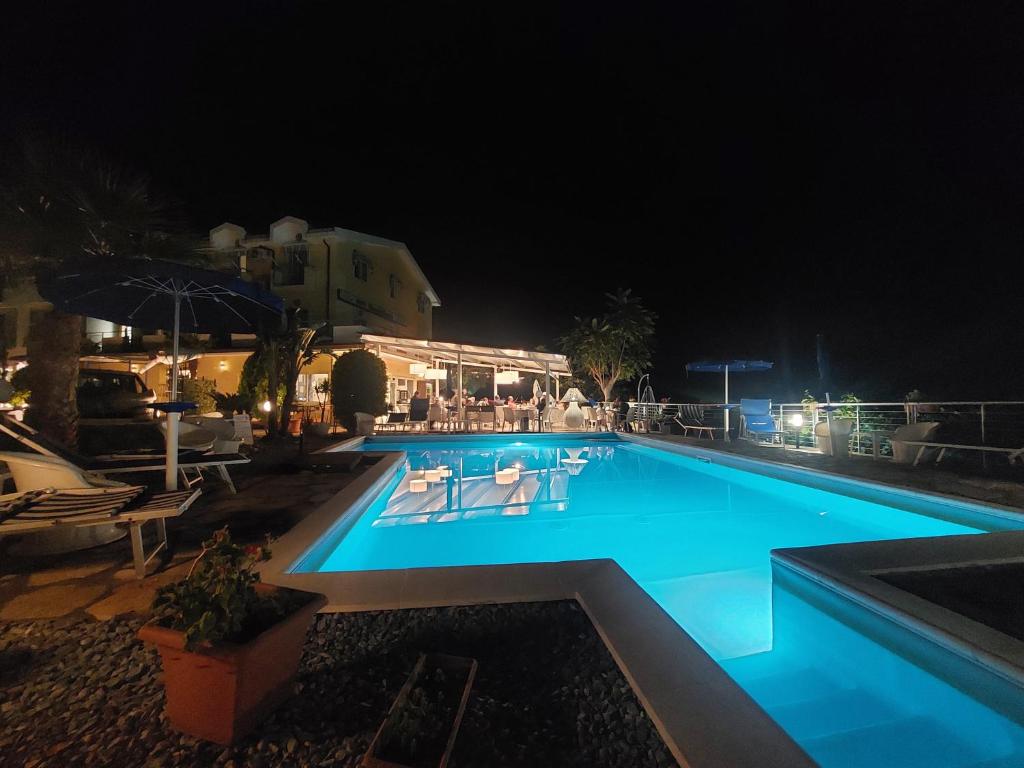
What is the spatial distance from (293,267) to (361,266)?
89.2 inches

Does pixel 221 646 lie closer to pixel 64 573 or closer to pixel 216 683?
pixel 216 683

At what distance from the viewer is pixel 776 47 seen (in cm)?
1215

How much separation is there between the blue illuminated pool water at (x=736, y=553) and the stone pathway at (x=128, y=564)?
68 centimetres

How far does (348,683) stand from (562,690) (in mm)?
805

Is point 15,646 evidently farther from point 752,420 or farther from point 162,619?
point 752,420

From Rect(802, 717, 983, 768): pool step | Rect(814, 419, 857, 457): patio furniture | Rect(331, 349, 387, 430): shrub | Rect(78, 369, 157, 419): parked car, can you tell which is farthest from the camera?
Rect(331, 349, 387, 430): shrub

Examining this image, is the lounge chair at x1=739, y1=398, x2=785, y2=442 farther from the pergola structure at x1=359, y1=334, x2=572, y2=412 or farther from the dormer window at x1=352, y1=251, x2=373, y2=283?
the dormer window at x1=352, y1=251, x2=373, y2=283

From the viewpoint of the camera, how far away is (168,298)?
14.6 feet

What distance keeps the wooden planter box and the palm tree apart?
6952 millimetres

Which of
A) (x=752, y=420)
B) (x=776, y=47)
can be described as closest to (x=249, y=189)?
(x=776, y=47)

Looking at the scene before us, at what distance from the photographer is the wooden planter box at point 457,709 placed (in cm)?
124

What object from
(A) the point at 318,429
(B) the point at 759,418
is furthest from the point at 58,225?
(B) the point at 759,418

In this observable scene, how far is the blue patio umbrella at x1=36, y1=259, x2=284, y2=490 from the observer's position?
3.40 meters

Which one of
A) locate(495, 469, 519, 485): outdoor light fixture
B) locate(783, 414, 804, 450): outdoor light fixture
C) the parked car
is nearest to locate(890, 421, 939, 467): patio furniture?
locate(783, 414, 804, 450): outdoor light fixture
